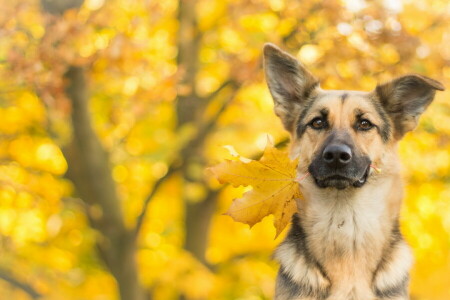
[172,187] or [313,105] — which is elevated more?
[313,105]

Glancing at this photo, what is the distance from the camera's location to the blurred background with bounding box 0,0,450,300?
7617 millimetres

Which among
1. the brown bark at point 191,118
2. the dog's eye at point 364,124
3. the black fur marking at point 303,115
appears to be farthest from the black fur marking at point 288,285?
the brown bark at point 191,118

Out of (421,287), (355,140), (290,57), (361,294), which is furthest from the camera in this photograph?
(421,287)

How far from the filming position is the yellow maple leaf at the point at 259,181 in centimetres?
370

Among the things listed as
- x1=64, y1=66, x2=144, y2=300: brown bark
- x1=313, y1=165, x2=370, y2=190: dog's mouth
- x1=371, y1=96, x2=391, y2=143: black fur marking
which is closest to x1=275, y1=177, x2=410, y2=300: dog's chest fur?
x1=313, y1=165, x2=370, y2=190: dog's mouth

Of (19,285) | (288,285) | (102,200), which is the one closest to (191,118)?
(102,200)

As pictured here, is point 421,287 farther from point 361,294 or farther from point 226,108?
point 361,294

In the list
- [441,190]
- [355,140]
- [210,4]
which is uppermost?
[355,140]

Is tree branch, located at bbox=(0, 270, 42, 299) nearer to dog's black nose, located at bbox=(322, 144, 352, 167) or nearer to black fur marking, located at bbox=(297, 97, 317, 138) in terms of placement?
black fur marking, located at bbox=(297, 97, 317, 138)

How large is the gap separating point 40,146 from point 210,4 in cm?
358

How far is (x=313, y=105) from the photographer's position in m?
4.52

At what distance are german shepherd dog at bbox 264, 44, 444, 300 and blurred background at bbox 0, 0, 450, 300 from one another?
3.26 metres

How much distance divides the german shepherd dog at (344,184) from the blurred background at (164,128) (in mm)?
3260

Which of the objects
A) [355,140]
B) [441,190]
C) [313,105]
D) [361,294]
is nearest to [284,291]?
[361,294]
